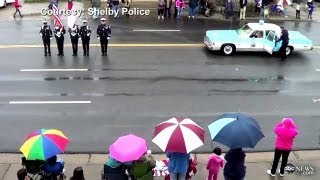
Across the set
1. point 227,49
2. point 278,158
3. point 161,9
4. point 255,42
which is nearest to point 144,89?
point 227,49

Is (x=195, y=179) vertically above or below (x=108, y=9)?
below

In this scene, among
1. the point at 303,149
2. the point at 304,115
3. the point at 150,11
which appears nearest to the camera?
the point at 303,149

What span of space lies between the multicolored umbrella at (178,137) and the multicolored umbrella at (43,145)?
165cm

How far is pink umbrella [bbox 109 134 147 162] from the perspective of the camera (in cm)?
781

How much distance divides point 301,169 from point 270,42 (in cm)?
1011

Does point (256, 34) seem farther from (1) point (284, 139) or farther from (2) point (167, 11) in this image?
(1) point (284, 139)

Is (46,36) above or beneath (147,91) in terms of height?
above

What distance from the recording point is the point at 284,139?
368 inches

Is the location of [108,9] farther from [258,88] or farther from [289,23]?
[258,88]

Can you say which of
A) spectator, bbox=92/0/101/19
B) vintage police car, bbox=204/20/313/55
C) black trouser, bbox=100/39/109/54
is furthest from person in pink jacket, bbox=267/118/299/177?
spectator, bbox=92/0/101/19

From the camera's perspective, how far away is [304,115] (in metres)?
13.6

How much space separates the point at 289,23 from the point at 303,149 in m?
16.7

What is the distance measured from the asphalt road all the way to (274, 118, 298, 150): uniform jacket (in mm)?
2189

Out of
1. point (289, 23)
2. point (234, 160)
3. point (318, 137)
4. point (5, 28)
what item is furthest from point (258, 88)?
point (5, 28)
